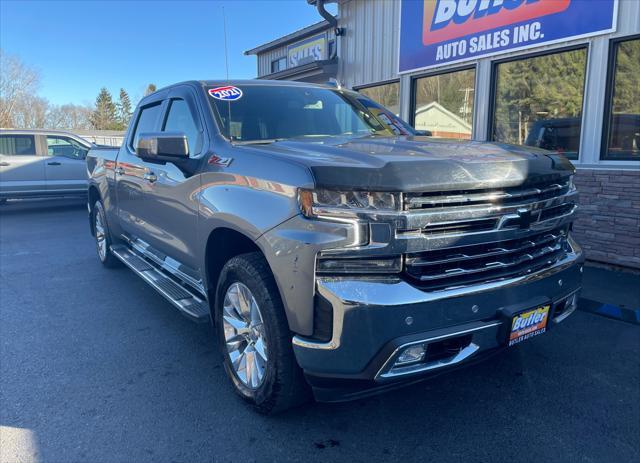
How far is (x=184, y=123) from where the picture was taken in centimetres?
379

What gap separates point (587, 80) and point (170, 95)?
16.2 ft

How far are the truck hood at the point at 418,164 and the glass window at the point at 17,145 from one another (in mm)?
10322

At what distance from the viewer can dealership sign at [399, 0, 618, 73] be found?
599 cm

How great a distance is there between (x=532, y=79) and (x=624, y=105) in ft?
4.65

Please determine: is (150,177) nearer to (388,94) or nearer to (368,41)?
(388,94)

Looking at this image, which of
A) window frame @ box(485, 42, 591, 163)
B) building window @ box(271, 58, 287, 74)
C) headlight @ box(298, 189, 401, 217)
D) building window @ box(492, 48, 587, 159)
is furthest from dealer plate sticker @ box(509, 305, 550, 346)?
building window @ box(271, 58, 287, 74)

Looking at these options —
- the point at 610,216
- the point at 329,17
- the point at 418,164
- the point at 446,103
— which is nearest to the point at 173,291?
the point at 418,164

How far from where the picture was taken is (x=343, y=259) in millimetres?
2182

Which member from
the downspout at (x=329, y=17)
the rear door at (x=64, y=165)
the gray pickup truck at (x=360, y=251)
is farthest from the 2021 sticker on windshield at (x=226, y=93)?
the rear door at (x=64, y=165)

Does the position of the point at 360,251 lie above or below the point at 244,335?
above

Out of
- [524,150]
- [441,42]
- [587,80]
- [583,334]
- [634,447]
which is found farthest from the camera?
[441,42]

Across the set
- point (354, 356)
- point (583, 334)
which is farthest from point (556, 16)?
point (354, 356)

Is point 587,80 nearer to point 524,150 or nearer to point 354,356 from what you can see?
point 524,150

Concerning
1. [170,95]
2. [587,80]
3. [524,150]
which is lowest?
[524,150]
